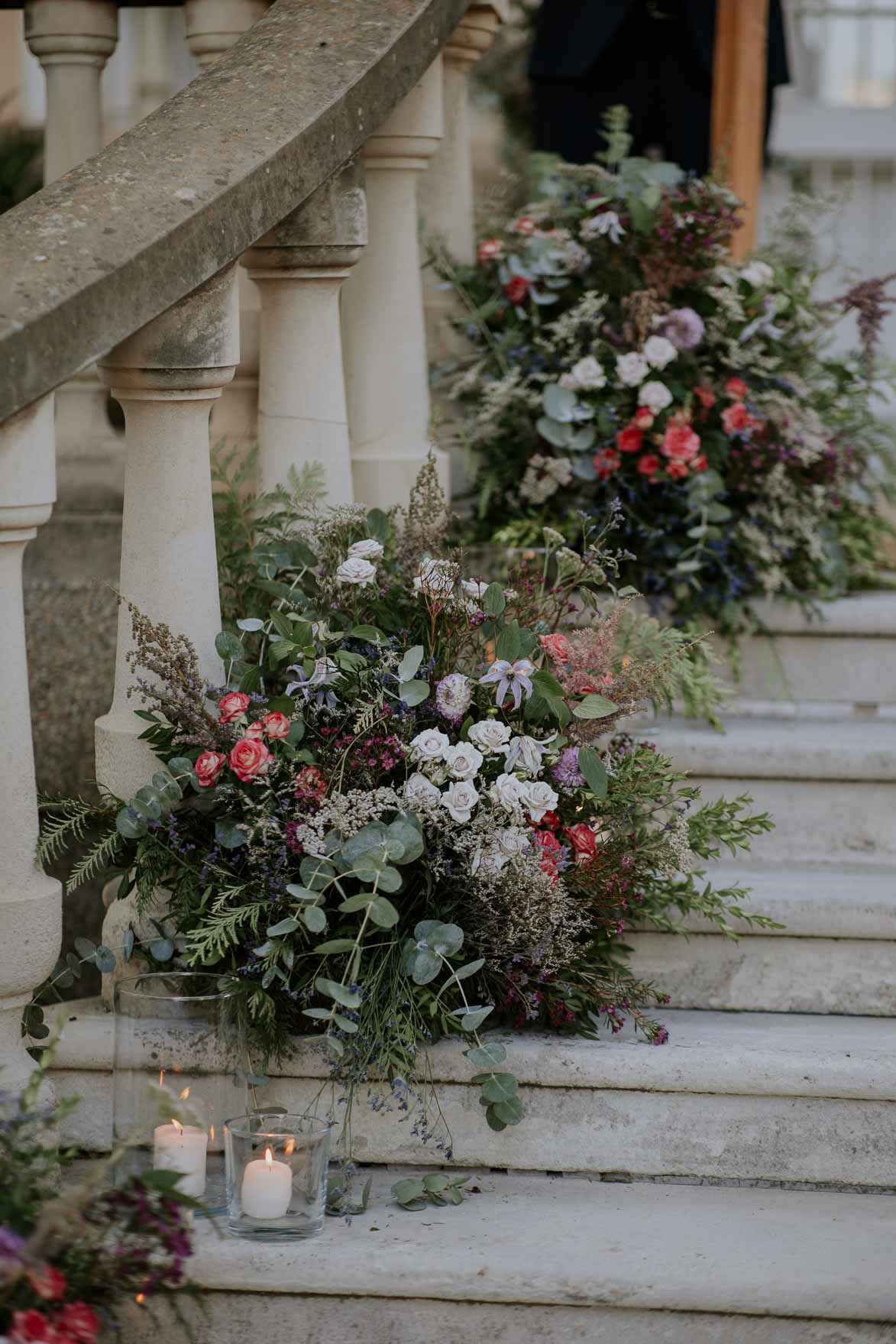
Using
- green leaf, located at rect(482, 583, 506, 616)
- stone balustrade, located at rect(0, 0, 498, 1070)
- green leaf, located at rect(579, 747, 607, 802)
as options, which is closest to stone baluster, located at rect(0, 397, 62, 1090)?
stone balustrade, located at rect(0, 0, 498, 1070)

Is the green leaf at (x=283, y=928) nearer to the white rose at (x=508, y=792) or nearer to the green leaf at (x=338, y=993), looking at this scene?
the green leaf at (x=338, y=993)

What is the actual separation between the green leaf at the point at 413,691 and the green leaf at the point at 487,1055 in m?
0.44

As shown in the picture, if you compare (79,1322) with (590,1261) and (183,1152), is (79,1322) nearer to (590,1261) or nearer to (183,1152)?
(183,1152)

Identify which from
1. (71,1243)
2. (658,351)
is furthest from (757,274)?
(71,1243)

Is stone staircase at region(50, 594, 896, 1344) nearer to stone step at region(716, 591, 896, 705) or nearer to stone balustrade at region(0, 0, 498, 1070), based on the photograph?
stone step at region(716, 591, 896, 705)

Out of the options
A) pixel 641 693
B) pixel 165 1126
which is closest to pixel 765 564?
pixel 641 693

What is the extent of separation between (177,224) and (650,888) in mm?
1085

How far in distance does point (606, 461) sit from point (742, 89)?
197 cm

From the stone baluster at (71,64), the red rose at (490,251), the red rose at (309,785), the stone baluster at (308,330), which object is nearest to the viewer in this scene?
the red rose at (309,785)

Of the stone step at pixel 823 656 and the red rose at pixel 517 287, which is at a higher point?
→ the red rose at pixel 517 287

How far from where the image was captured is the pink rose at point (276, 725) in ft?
6.21

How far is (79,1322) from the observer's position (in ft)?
4.64

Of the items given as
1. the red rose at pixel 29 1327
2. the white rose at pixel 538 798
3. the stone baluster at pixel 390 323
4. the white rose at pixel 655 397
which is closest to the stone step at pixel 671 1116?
the white rose at pixel 538 798

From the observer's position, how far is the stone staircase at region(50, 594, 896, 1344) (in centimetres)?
172
